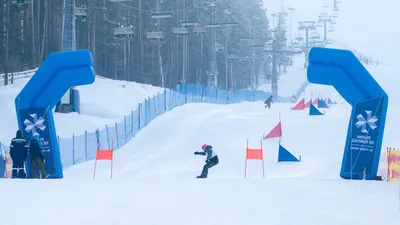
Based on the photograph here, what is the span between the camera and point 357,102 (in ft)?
59.4

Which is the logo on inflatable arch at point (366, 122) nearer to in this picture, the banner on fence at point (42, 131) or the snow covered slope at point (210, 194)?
the snow covered slope at point (210, 194)

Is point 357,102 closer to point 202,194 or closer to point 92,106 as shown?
point 202,194

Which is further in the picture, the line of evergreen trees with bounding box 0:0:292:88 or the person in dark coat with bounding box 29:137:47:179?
the line of evergreen trees with bounding box 0:0:292:88

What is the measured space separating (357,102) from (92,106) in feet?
75.7

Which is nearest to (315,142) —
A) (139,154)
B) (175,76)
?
(139,154)

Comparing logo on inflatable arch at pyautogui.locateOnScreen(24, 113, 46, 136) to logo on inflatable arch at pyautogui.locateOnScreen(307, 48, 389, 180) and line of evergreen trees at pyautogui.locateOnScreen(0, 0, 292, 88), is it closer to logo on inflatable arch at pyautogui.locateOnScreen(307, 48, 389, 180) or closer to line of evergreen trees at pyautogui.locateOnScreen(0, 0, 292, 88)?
logo on inflatable arch at pyautogui.locateOnScreen(307, 48, 389, 180)

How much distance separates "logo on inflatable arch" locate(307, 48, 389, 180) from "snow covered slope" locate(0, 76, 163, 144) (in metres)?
15.6

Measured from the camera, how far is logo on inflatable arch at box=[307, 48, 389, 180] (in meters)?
17.7

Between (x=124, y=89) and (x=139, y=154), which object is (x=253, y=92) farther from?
(x=139, y=154)

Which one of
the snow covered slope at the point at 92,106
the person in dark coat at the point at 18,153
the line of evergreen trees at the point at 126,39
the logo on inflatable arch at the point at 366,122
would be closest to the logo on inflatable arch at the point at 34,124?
the person in dark coat at the point at 18,153

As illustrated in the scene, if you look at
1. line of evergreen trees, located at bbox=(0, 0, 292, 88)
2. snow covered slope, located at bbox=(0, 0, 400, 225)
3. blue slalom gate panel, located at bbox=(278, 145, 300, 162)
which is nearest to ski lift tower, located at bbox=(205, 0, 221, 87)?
line of evergreen trees, located at bbox=(0, 0, 292, 88)

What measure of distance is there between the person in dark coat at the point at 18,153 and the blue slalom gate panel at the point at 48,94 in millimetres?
888

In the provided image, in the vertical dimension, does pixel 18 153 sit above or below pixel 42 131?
below

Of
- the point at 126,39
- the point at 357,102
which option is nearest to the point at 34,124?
the point at 357,102
